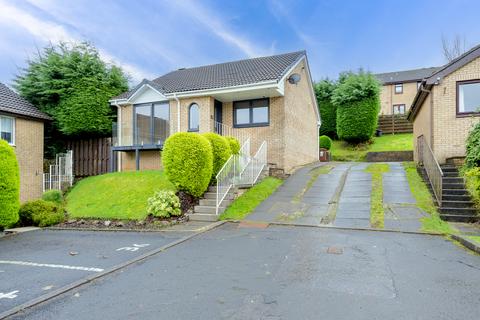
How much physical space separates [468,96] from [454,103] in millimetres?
632

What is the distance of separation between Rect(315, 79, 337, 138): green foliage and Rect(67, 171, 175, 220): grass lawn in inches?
856

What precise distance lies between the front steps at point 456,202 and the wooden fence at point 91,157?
15982mm

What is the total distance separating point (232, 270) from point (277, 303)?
1441 mm

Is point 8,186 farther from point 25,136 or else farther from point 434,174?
point 434,174

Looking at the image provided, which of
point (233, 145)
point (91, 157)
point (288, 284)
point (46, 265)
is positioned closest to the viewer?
point (288, 284)

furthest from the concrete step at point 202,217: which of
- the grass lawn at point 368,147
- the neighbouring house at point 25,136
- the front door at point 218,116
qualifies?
the grass lawn at point 368,147

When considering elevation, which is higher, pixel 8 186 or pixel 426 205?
pixel 8 186

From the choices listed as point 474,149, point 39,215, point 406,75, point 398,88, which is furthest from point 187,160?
point 406,75

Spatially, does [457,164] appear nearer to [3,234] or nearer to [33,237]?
[33,237]

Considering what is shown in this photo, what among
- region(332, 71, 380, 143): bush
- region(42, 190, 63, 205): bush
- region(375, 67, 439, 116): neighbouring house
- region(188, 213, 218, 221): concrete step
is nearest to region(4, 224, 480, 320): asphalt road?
region(188, 213, 218, 221): concrete step

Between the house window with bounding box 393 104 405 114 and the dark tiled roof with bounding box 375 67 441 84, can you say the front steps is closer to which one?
the house window with bounding box 393 104 405 114

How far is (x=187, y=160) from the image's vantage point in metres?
9.96

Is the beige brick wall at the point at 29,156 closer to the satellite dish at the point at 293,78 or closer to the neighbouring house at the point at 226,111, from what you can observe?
the neighbouring house at the point at 226,111

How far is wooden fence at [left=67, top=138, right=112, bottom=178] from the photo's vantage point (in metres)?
17.8
